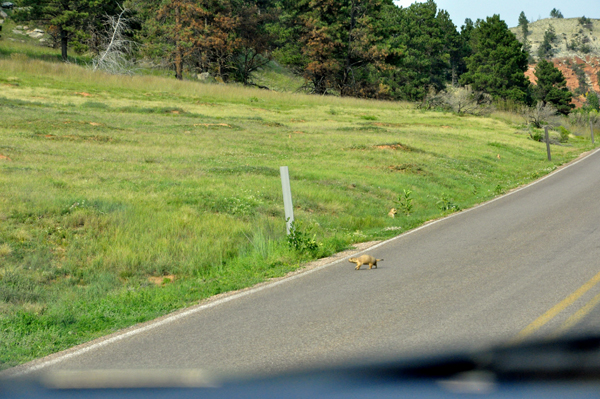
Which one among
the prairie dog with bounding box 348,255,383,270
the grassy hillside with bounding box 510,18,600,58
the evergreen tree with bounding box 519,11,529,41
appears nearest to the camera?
the prairie dog with bounding box 348,255,383,270

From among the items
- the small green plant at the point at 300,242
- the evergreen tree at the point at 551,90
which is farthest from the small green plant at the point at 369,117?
the evergreen tree at the point at 551,90

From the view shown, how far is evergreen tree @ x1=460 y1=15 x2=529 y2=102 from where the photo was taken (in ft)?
240

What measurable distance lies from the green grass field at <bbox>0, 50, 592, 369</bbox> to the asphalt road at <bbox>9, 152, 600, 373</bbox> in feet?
2.44

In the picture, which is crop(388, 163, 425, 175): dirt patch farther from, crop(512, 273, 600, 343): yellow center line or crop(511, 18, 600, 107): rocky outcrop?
crop(511, 18, 600, 107): rocky outcrop

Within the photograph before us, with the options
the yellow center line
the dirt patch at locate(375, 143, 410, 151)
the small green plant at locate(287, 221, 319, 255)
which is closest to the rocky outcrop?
the dirt patch at locate(375, 143, 410, 151)

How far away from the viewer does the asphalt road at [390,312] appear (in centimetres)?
493

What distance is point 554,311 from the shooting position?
224 inches

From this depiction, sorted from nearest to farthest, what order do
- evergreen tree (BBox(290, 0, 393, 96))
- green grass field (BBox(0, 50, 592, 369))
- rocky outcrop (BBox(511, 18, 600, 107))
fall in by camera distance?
green grass field (BBox(0, 50, 592, 369)), evergreen tree (BBox(290, 0, 393, 96)), rocky outcrop (BBox(511, 18, 600, 107))

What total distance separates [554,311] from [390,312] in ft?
5.18

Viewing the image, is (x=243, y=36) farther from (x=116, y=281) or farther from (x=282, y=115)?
(x=116, y=281)

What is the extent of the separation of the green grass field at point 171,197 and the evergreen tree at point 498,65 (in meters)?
42.5

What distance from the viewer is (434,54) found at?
8188 cm

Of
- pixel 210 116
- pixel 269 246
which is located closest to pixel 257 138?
pixel 210 116

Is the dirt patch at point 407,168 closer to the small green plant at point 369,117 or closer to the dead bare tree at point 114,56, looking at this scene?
the small green plant at point 369,117
